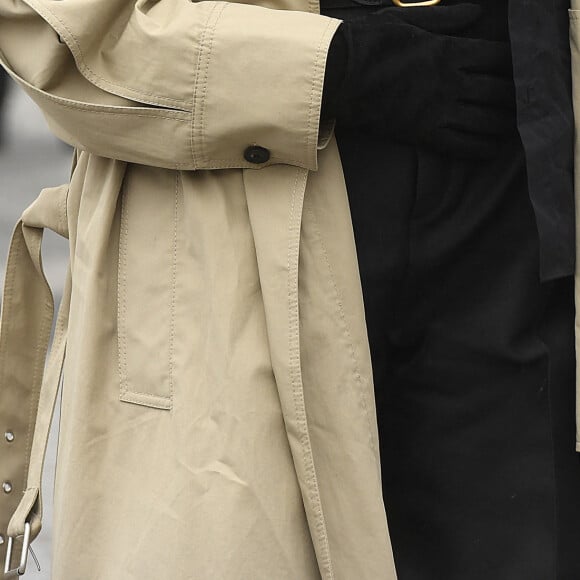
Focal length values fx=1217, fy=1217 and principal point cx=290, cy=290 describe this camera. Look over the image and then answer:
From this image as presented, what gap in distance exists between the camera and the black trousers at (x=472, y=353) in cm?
164

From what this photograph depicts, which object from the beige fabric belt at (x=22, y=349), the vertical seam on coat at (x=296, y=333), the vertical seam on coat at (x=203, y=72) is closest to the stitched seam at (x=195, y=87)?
the vertical seam on coat at (x=203, y=72)

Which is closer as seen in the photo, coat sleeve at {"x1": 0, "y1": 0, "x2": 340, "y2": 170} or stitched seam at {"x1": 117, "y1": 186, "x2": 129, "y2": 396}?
coat sleeve at {"x1": 0, "y1": 0, "x2": 340, "y2": 170}

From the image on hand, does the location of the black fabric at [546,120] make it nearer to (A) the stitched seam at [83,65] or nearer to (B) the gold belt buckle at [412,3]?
(B) the gold belt buckle at [412,3]

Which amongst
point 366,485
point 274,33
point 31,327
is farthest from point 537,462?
point 31,327

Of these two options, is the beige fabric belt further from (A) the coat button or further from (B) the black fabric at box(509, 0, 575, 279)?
(B) the black fabric at box(509, 0, 575, 279)

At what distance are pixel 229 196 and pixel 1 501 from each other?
672 mm

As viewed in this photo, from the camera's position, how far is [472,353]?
5.58ft

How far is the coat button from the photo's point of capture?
1561mm

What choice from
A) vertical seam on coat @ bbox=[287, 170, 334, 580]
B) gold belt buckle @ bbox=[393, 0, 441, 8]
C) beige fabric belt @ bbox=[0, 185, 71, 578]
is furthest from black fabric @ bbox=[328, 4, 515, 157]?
beige fabric belt @ bbox=[0, 185, 71, 578]

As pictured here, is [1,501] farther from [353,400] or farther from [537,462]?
[537,462]

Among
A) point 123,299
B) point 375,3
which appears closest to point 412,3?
point 375,3

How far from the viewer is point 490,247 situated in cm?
169

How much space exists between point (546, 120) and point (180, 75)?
1.54ft

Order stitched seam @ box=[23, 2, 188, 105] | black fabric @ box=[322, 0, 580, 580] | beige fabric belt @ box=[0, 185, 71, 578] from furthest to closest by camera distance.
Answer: beige fabric belt @ box=[0, 185, 71, 578]
black fabric @ box=[322, 0, 580, 580]
stitched seam @ box=[23, 2, 188, 105]
